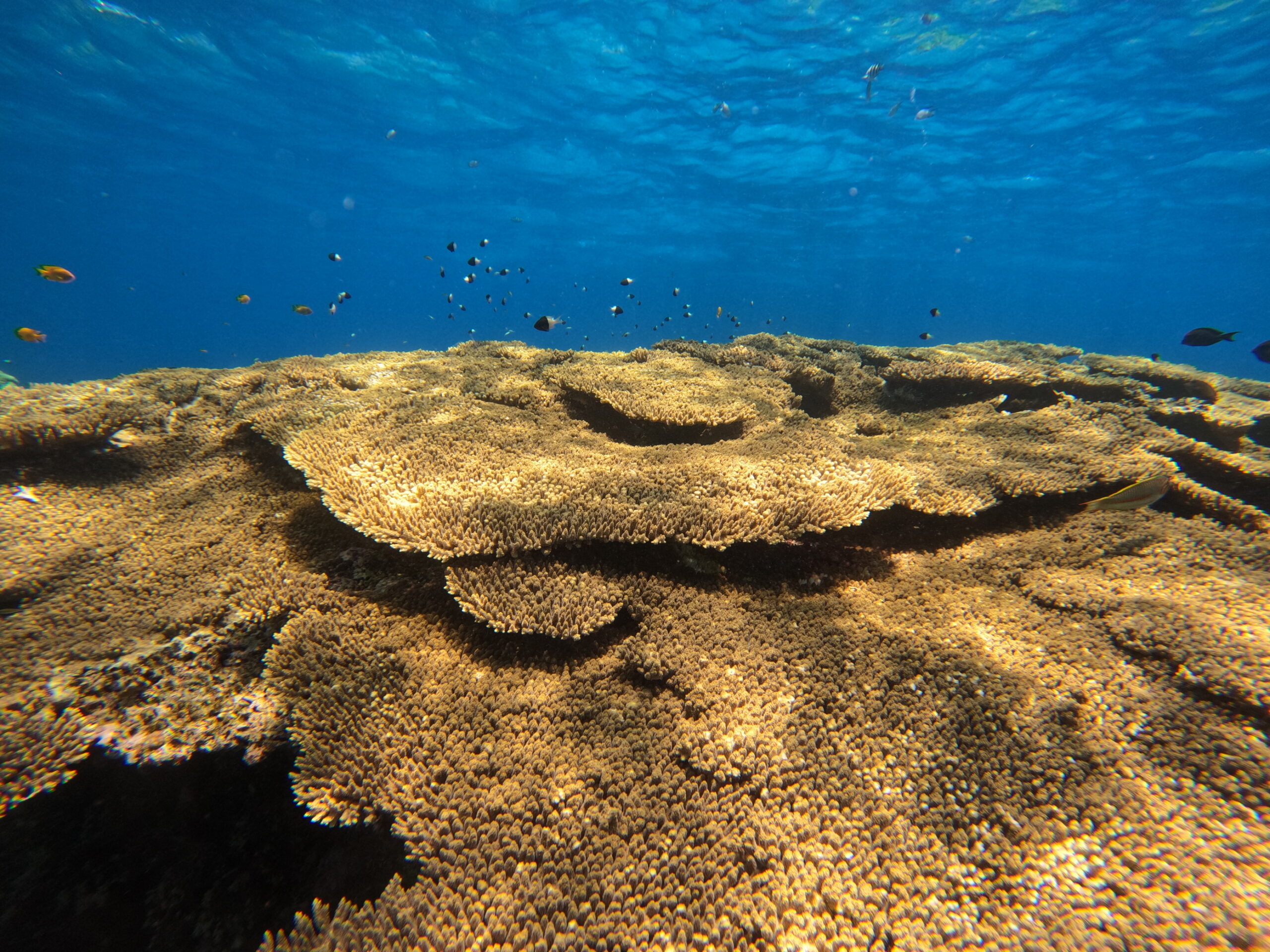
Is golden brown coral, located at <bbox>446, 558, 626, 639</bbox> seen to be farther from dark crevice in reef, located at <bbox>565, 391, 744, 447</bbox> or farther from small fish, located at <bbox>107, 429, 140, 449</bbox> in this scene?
small fish, located at <bbox>107, 429, 140, 449</bbox>

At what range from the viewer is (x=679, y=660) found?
3.05 m

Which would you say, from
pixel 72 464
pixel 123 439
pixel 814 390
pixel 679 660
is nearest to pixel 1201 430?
pixel 814 390

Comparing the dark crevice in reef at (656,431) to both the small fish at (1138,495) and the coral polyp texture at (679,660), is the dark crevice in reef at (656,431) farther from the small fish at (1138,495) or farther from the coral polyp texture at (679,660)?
the small fish at (1138,495)

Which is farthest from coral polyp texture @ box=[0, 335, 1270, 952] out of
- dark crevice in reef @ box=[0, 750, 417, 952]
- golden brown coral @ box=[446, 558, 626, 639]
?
dark crevice in reef @ box=[0, 750, 417, 952]

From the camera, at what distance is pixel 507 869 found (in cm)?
229

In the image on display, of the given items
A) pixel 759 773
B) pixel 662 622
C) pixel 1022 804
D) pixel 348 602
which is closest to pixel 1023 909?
pixel 1022 804

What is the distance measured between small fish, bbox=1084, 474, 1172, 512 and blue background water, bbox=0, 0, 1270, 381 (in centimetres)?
2542

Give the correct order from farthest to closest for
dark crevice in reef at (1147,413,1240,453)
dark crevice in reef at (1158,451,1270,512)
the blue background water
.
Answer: the blue background water → dark crevice in reef at (1147,413,1240,453) → dark crevice in reef at (1158,451,1270,512)

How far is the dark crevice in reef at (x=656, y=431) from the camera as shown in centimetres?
535

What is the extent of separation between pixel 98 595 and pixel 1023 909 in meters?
5.84

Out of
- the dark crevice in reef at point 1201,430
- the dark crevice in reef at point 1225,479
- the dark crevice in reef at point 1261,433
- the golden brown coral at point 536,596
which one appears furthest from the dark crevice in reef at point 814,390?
the dark crevice in reef at point 1261,433

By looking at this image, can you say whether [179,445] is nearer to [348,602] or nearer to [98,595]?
[98,595]

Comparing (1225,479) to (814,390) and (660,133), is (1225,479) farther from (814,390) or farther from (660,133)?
(660,133)

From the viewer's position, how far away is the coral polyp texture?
86.4 inches
